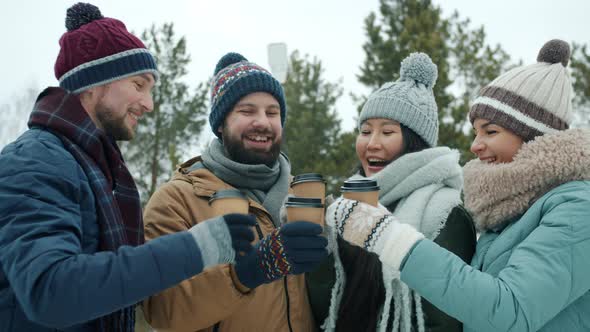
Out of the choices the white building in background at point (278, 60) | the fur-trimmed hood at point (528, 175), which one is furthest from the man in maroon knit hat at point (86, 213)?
the white building in background at point (278, 60)

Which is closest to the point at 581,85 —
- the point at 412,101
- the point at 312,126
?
the point at 312,126

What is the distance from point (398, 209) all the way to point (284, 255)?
2.80 feet

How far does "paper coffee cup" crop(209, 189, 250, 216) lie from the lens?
6.79 ft

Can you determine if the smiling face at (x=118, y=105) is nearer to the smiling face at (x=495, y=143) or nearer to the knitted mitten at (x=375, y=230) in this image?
the knitted mitten at (x=375, y=230)

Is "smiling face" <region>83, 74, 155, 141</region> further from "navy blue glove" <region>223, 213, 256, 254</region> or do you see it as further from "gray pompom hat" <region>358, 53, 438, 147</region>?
"gray pompom hat" <region>358, 53, 438, 147</region>

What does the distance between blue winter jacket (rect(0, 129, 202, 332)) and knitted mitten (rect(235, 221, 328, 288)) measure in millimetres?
441

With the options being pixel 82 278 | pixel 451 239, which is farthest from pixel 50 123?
pixel 451 239

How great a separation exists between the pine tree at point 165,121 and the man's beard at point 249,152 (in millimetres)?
14530

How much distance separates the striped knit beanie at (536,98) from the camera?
2309mm

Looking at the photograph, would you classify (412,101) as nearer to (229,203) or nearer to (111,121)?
(229,203)

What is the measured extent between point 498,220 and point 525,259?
1.37 feet

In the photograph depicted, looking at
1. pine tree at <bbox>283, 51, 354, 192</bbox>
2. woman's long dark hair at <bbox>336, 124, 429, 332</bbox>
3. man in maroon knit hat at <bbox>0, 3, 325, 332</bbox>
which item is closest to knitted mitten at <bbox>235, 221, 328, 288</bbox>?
man in maroon knit hat at <bbox>0, 3, 325, 332</bbox>

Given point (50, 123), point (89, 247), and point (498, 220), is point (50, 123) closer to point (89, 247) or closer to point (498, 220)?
point (89, 247)

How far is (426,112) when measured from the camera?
118 inches
